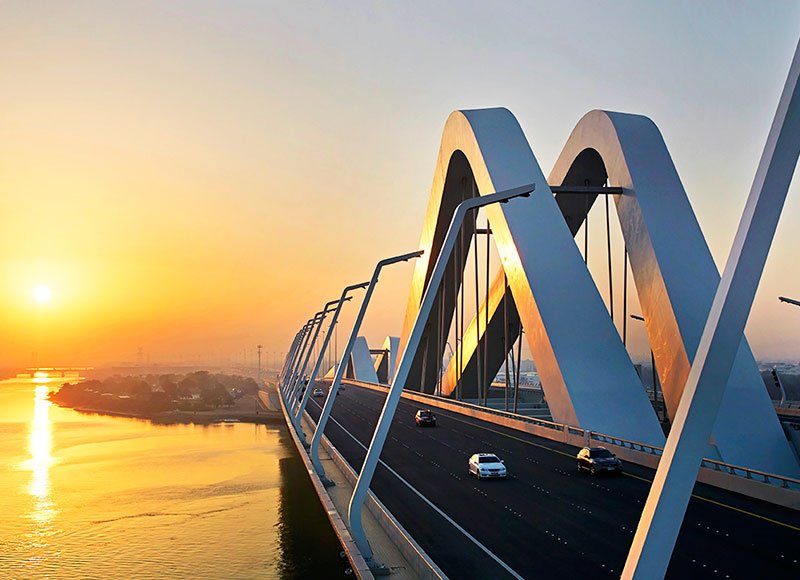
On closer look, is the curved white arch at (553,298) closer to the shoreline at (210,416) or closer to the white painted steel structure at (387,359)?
the shoreline at (210,416)

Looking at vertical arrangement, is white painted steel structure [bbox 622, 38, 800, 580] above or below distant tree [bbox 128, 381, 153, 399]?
above

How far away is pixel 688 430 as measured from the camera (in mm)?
7715

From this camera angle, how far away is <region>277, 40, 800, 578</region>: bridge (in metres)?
7.78

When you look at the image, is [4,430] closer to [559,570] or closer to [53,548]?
[53,548]

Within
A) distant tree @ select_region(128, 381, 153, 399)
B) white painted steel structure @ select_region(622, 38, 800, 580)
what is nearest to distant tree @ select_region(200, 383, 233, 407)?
distant tree @ select_region(128, 381, 153, 399)

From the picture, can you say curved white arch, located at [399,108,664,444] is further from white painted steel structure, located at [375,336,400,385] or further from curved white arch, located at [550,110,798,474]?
white painted steel structure, located at [375,336,400,385]

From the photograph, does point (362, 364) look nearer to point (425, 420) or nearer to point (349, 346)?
point (425, 420)

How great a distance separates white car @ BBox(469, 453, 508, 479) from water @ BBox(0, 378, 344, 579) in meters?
5.25

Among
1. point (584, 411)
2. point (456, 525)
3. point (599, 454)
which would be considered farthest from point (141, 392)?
point (456, 525)

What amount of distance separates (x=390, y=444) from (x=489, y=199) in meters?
20.6

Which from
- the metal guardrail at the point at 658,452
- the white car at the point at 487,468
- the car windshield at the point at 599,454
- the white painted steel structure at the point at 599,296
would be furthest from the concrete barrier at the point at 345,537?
the white painted steel structure at the point at 599,296

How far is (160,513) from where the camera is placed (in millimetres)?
39750

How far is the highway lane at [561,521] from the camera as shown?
1423cm

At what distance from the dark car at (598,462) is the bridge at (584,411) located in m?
0.48
